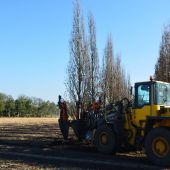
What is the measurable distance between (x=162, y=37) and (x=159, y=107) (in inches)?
737

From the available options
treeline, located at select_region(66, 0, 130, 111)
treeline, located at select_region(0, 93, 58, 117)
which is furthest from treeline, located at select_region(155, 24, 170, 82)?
treeline, located at select_region(0, 93, 58, 117)

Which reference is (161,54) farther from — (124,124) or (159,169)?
(159,169)

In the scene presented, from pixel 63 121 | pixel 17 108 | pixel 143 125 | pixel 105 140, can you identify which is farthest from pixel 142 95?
pixel 17 108

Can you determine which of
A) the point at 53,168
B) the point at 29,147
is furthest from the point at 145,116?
the point at 29,147

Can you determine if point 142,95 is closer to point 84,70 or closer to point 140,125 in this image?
point 140,125

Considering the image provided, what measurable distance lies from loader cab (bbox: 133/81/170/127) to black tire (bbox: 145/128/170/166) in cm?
86

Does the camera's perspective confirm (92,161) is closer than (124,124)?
Yes

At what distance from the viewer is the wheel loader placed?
46.9 feet

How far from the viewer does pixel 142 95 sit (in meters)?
15.5

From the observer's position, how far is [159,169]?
1319 centimetres

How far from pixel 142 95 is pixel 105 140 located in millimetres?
2518

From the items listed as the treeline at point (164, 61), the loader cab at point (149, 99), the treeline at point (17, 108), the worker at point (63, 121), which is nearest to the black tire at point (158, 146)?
the loader cab at point (149, 99)

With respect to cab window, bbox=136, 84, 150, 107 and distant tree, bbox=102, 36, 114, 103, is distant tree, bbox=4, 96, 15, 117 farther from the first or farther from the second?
cab window, bbox=136, 84, 150, 107

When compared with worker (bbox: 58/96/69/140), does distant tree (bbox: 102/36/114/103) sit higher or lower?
higher
